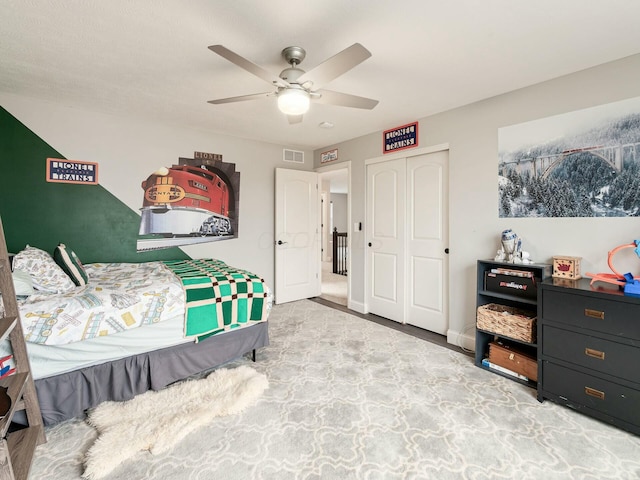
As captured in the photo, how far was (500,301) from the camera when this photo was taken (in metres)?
2.74

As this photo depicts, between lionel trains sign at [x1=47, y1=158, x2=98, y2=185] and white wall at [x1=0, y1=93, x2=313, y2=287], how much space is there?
65 mm

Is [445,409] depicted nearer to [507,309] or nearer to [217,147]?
[507,309]

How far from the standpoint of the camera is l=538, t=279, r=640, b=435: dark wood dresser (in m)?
1.76

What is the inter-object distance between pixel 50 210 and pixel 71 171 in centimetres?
45

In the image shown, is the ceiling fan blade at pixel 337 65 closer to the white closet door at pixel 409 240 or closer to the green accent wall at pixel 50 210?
the white closet door at pixel 409 240

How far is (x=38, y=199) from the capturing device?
2.99 m

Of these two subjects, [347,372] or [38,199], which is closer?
[347,372]

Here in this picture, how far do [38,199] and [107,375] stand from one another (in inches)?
84.6

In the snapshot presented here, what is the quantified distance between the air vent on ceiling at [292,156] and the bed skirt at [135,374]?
2.83 m

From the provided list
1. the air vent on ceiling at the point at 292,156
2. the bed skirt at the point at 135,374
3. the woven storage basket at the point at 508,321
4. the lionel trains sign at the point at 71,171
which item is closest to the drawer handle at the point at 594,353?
the woven storage basket at the point at 508,321

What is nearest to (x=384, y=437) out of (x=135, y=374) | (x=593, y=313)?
(x=593, y=313)

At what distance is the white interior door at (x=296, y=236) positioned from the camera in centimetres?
450

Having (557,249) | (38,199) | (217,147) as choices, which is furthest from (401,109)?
(38,199)

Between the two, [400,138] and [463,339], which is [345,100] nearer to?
[400,138]
